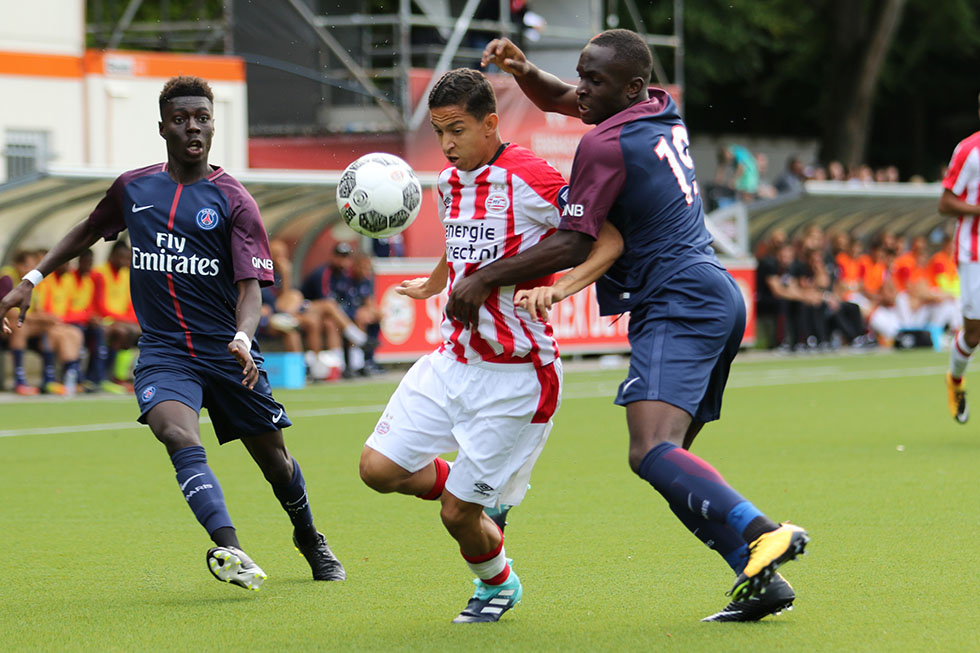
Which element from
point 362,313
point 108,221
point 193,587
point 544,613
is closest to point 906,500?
point 544,613

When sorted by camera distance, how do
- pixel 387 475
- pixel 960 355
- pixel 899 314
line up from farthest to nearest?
1. pixel 899 314
2. pixel 960 355
3. pixel 387 475

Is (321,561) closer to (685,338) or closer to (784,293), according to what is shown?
(685,338)

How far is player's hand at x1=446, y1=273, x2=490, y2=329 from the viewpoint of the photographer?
5352mm

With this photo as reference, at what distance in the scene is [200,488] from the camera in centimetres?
605

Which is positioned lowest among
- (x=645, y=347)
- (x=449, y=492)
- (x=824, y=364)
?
(x=824, y=364)

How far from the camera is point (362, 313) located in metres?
20.5

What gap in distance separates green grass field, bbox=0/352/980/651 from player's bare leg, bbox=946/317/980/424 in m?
0.26

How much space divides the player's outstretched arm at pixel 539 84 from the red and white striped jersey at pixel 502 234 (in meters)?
0.60

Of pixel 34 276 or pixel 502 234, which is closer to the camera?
pixel 502 234

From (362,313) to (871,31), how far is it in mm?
18843

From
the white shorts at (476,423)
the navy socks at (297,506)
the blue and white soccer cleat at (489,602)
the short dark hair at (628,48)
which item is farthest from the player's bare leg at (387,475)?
the short dark hair at (628,48)

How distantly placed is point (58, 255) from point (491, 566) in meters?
2.45

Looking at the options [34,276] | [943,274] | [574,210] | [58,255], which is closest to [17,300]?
[34,276]

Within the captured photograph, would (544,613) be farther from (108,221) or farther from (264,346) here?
(264,346)
